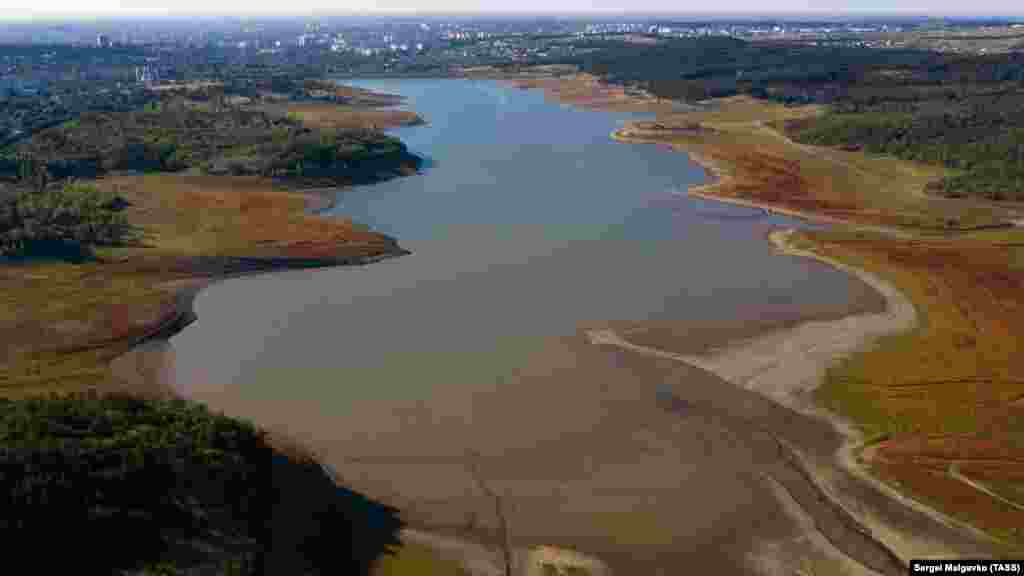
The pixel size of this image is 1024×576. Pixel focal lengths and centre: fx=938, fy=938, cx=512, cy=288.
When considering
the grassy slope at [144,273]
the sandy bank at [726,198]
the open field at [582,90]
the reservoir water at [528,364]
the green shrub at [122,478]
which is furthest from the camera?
the open field at [582,90]

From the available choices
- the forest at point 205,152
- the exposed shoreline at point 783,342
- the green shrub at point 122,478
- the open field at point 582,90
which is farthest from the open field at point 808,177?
the green shrub at point 122,478

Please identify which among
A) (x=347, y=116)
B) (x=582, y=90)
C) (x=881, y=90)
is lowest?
(x=347, y=116)

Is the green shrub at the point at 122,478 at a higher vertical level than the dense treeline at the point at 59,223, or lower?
lower

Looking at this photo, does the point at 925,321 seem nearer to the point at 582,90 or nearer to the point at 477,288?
the point at 477,288

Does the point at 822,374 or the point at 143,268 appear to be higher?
the point at 143,268

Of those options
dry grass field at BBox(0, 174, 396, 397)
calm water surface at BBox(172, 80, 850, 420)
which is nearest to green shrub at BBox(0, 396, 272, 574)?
calm water surface at BBox(172, 80, 850, 420)

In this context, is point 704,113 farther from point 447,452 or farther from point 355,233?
point 447,452

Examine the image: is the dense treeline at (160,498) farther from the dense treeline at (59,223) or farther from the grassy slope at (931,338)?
the dense treeline at (59,223)

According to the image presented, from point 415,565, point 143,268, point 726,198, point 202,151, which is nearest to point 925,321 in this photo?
point 726,198
